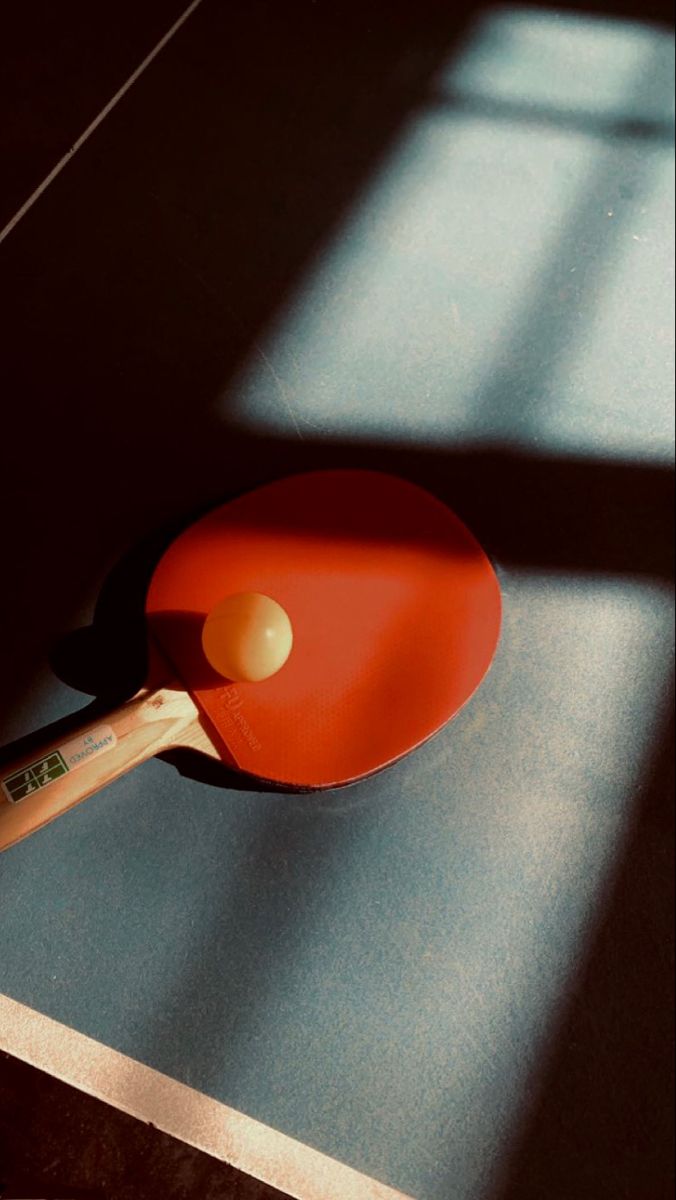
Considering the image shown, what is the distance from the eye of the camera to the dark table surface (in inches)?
42.6

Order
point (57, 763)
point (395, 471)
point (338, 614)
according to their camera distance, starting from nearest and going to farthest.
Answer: point (57, 763)
point (338, 614)
point (395, 471)

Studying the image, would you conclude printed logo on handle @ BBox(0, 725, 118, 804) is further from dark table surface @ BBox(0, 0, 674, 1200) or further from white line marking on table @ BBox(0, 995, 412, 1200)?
white line marking on table @ BBox(0, 995, 412, 1200)

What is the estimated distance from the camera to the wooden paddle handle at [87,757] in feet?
3.24

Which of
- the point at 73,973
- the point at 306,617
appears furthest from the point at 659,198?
the point at 73,973

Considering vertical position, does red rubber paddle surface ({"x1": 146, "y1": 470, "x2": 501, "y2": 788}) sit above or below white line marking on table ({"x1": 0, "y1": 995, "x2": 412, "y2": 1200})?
above

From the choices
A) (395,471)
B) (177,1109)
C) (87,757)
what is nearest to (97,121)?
(395,471)

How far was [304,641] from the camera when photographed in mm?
1096

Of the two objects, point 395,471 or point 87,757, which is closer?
point 87,757

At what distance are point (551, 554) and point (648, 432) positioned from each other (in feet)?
0.83

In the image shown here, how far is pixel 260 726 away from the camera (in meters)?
1.06

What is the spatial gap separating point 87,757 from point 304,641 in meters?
0.27

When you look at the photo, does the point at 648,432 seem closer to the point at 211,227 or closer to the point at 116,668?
the point at 211,227

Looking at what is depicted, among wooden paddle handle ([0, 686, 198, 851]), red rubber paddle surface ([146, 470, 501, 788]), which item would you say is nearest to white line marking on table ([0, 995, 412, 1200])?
wooden paddle handle ([0, 686, 198, 851])

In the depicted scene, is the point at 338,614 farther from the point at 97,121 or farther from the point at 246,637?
the point at 97,121
